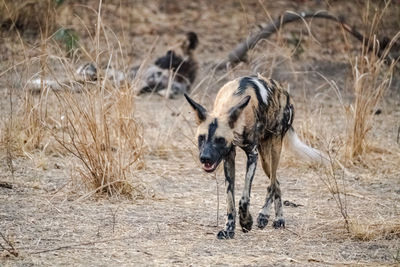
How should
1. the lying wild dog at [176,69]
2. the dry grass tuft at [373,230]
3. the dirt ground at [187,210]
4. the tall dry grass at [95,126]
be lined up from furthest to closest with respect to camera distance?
the lying wild dog at [176,69] → the tall dry grass at [95,126] → the dry grass tuft at [373,230] → the dirt ground at [187,210]

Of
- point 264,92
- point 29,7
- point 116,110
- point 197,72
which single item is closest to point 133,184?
point 116,110

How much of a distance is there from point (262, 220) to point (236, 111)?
890 millimetres

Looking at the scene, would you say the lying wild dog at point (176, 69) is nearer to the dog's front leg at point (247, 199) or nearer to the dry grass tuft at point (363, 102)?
the dry grass tuft at point (363, 102)

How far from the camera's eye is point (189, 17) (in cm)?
1259

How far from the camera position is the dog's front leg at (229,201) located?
4617mm

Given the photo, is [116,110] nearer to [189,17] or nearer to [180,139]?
[180,139]

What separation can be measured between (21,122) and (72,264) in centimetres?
262

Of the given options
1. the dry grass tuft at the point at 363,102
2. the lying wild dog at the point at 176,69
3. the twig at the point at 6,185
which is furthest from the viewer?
the lying wild dog at the point at 176,69

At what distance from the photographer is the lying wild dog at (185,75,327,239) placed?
4.43 metres

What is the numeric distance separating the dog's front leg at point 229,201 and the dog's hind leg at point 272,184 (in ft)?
1.17

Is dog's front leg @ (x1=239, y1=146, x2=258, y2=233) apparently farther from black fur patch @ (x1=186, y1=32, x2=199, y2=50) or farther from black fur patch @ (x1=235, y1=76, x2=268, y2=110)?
black fur patch @ (x1=186, y1=32, x2=199, y2=50)

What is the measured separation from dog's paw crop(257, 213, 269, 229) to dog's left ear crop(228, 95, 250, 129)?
A: 2.63 feet

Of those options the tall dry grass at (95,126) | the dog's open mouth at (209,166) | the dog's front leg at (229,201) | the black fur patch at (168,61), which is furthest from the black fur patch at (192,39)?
the dog's open mouth at (209,166)

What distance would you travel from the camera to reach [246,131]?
4602 millimetres
